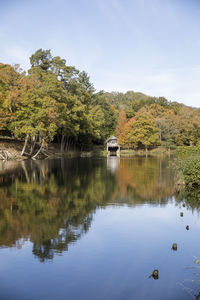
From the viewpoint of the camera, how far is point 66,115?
146 feet

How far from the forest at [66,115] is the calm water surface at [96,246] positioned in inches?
680

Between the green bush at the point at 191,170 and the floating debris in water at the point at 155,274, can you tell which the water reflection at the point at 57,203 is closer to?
the green bush at the point at 191,170

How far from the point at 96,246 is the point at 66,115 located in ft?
123

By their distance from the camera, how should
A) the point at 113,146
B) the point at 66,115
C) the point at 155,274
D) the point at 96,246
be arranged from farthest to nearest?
the point at 113,146 → the point at 66,115 → the point at 96,246 → the point at 155,274

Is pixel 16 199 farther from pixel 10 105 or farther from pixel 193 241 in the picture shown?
pixel 10 105

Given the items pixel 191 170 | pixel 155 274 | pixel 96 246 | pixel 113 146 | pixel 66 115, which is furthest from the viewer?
pixel 113 146

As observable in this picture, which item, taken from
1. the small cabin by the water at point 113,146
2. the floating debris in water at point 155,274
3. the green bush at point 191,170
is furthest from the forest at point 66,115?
the floating debris in water at point 155,274

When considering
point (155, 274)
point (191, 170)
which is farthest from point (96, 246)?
point (191, 170)

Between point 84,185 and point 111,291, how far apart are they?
12075mm

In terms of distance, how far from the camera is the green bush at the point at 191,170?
608 inches

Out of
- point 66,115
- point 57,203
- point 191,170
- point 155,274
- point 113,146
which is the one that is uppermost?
point 66,115

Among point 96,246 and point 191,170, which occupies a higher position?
point 191,170

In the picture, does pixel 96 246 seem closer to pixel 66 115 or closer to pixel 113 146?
pixel 66 115

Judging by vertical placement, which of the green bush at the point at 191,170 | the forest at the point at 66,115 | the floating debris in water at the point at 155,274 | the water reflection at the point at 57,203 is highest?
the forest at the point at 66,115
